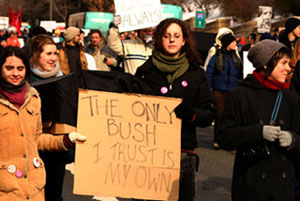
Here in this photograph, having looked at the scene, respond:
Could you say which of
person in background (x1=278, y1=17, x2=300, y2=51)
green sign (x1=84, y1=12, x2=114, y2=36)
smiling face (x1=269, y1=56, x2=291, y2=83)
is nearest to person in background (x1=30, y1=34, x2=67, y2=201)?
smiling face (x1=269, y1=56, x2=291, y2=83)

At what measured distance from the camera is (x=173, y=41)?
4.10m

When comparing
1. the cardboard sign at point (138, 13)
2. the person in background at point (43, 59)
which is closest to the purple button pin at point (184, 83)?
the person in background at point (43, 59)

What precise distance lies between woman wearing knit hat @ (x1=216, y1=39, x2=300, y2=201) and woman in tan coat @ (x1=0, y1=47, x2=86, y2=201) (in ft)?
3.38

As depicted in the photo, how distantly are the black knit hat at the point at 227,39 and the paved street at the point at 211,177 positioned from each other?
5.65 ft

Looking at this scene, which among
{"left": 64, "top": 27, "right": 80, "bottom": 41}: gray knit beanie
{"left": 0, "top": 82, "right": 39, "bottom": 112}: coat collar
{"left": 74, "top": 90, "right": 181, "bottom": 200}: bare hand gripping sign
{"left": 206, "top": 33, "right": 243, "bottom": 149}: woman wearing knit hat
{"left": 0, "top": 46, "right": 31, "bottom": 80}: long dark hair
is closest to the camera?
{"left": 0, "top": 82, "right": 39, "bottom": 112}: coat collar

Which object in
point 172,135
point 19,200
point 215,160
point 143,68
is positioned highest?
point 143,68

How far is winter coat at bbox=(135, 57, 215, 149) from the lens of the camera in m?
4.04

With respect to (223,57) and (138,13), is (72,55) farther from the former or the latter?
(223,57)

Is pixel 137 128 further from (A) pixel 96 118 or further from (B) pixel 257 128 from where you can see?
(B) pixel 257 128

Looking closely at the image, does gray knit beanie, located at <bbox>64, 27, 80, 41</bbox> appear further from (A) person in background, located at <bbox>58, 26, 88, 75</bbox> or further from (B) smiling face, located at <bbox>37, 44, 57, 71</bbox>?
(B) smiling face, located at <bbox>37, 44, 57, 71</bbox>

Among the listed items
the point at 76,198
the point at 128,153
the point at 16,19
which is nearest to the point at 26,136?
the point at 128,153

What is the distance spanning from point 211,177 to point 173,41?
3.64m

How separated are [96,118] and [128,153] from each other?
322 millimetres

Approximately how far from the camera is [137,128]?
3.94 metres
